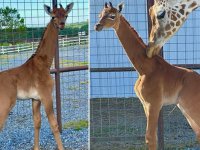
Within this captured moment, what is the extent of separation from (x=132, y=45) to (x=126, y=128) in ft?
8.74

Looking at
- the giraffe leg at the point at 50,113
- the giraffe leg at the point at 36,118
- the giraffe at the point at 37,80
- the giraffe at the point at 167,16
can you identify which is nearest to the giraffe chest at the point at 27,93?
the giraffe at the point at 37,80

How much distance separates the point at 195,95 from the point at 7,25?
13.8 ft

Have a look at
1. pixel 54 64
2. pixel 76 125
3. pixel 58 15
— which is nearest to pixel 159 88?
pixel 58 15

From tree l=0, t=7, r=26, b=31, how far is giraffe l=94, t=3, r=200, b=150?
307cm

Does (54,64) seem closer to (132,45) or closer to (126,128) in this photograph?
(126,128)

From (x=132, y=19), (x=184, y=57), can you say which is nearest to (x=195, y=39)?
(x=184, y=57)

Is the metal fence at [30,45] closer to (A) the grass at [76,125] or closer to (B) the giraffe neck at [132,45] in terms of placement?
(A) the grass at [76,125]

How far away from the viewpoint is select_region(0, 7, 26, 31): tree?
8.53 meters

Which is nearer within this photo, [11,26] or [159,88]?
[159,88]

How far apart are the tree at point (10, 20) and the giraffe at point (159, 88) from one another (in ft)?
10.1

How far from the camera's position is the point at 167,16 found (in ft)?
18.0

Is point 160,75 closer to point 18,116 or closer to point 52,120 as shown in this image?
point 52,120

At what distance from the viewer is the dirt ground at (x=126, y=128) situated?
7.51 m

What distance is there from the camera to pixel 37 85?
651 centimetres
